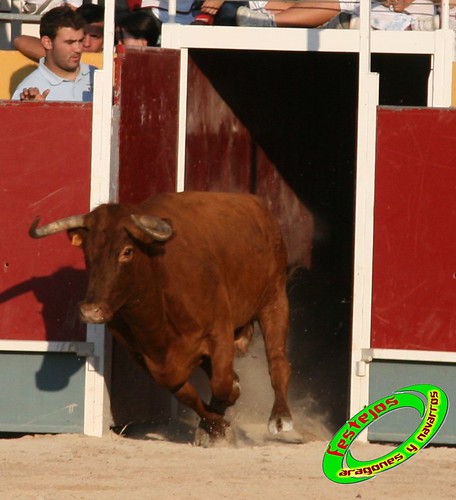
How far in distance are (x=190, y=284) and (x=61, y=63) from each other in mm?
2305

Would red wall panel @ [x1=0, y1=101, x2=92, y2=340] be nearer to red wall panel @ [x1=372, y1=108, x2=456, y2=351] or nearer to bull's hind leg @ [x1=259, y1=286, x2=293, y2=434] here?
bull's hind leg @ [x1=259, y1=286, x2=293, y2=434]

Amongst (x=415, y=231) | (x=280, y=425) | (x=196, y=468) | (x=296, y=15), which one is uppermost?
(x=296, y=15)

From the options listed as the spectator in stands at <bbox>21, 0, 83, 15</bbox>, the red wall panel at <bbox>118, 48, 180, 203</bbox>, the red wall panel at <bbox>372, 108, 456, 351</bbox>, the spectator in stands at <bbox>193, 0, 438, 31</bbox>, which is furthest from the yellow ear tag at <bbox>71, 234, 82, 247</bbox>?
the spectator in stands at <bbox>21, 0, 83, 15</bbox>

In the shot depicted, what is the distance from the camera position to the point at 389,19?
10.6 metres

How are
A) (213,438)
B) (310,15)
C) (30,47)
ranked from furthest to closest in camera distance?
(30,47), (310,15), (213,438)

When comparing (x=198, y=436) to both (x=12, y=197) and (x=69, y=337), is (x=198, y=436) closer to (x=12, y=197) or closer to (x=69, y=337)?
(x=69, y=337)

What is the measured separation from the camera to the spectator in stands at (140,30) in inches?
401

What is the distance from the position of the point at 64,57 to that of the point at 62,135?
2.83 feet

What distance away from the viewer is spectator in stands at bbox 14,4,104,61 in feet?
34.6

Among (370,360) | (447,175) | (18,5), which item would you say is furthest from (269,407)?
(18,5)

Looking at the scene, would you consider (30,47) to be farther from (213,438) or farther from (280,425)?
(280,425)

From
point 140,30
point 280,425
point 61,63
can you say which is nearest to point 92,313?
point 280,425

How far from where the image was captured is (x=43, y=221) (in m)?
9.19

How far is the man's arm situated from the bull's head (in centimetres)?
281
